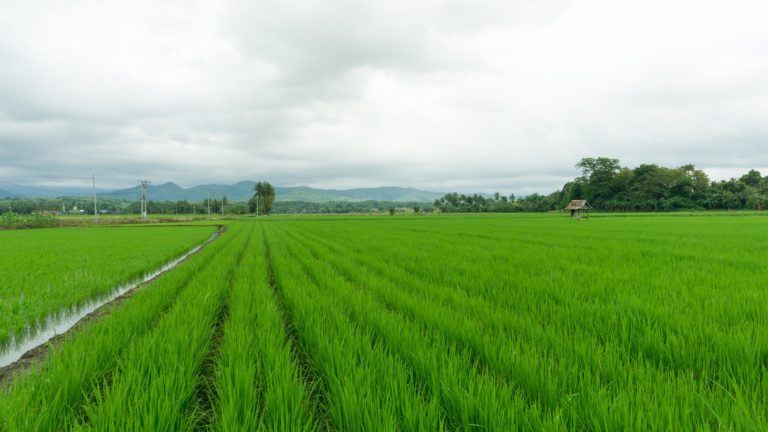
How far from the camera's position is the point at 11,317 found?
4.79m

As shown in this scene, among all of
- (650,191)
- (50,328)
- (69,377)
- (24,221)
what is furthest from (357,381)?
(650,191)

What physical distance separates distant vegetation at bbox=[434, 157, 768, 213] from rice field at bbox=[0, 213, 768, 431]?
96.8m

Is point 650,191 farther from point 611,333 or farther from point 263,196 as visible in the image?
point 263,196

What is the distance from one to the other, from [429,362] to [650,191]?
106 metres

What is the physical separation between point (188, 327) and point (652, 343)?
4.46 m

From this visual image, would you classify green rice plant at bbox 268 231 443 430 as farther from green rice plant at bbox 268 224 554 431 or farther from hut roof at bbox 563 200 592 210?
hut roof at bbox 563 200 592 210

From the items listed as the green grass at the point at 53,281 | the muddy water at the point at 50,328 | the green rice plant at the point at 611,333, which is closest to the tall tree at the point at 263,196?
the green grass at the point at 53,281

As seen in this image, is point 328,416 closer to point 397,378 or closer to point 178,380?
point 397,378

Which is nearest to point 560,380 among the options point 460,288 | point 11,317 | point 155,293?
point 460,288

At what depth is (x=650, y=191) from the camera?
275ft

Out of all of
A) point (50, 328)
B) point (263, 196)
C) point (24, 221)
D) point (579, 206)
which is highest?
point (263, 196)

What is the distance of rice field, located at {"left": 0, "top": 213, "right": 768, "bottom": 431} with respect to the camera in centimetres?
183

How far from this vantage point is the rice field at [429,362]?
1.83 m

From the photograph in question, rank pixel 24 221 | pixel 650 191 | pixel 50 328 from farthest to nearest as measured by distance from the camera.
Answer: pixel 650 191, pixel 24 221, pixel 50 328
